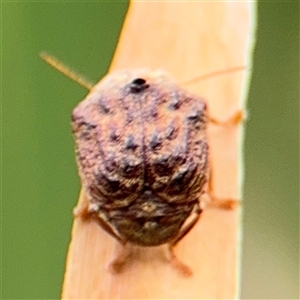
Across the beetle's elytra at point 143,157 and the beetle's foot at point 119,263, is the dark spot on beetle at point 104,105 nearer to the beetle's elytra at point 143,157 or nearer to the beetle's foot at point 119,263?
the beetle's elytra at point 143,157

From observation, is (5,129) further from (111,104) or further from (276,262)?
(276,262)

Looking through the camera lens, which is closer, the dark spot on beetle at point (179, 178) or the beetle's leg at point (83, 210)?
the dark spot on beetle at point (179, 178)

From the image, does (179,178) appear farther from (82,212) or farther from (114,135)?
(82,212)

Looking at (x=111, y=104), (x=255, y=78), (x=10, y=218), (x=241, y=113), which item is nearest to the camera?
(x=111, y=104)

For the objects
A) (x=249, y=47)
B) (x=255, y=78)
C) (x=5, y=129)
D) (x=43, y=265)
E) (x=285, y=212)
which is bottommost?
(x=43, y=265)

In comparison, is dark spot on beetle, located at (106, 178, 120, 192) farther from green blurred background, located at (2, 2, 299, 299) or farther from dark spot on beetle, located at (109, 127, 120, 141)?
green blurred background, located at (2, 2, 299, 299)

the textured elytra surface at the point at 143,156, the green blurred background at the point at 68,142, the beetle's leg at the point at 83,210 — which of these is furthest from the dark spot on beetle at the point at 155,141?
the green blurred background at the point at 68,142

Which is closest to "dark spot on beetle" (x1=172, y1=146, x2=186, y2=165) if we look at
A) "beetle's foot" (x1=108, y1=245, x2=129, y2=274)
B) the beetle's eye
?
the beetle's eye

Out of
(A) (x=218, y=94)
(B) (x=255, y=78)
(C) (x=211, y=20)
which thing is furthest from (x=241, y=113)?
(B) (x=255, y=78)
